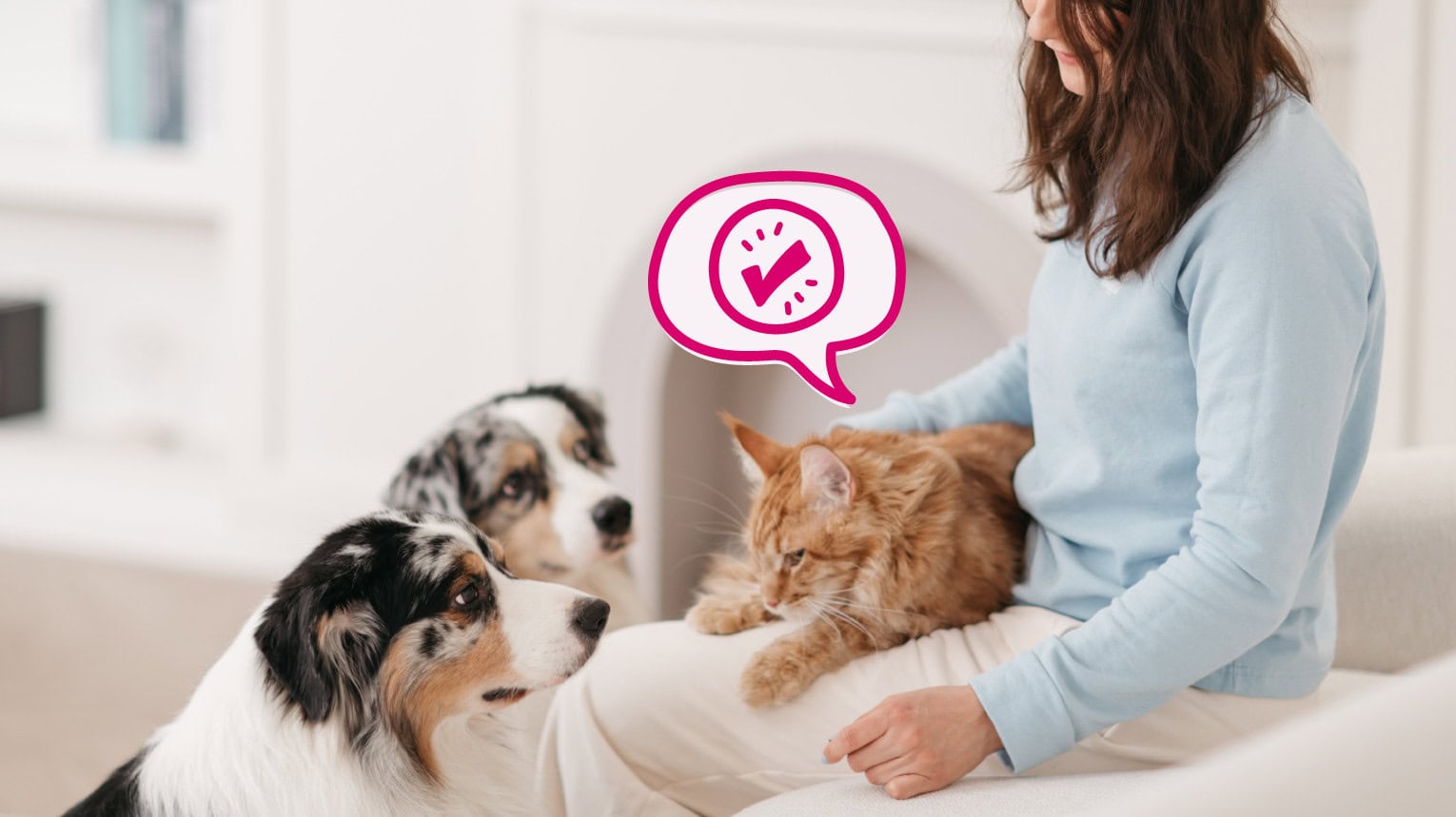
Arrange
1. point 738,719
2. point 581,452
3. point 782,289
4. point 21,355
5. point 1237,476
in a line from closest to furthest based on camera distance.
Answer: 1. point 1237,476
2. point 738,719
3. point 782,289
4. point 581,452
5. point 21,355

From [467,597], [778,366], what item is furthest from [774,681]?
[778,366]

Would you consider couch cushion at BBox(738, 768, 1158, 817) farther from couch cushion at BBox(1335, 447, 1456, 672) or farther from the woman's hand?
couch cushion at BBox(1335, 447, 1456, 672)

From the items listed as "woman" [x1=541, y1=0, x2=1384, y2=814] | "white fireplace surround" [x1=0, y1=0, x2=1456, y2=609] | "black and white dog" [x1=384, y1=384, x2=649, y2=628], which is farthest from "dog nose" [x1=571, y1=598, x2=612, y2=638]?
"white fireplace surround" [x1=0, y1=0, x2=1456, y2=609]

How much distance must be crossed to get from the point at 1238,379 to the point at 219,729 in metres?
0.86

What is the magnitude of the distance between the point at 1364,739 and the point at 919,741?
0.50 metres

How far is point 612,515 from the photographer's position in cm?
165

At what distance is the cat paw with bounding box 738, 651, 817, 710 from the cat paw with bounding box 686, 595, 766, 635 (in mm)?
102

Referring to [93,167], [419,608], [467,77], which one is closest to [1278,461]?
[419,608]

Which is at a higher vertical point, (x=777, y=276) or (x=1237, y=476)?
(x=777, y=276)

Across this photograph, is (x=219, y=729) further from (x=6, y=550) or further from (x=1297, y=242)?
(x=6, y=550)

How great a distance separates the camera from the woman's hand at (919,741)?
1054 mm

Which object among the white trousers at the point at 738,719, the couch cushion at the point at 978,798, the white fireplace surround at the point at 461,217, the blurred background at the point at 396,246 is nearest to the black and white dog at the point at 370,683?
the white trousers at the point at 738,719

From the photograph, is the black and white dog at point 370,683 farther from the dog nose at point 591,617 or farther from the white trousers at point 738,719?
the white trousers at point 738,719

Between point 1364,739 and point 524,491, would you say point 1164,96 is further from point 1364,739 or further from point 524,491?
point 524,491
